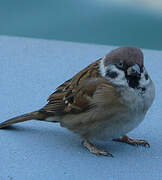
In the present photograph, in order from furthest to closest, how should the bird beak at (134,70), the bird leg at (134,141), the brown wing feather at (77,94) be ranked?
the bird leg at (134,141) → the brown wing feather at (77,94) → the bird beak at (134,70)

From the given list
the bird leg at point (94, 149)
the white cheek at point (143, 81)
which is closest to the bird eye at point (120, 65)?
the white cheek at point (143, 81)

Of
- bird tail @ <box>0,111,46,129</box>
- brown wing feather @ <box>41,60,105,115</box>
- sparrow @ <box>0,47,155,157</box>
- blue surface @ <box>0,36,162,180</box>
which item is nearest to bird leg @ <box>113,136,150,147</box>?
blue surface @ <box>0,36,162,180</box>

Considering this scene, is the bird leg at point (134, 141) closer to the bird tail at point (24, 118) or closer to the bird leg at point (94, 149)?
the bird leg at point (94, 149)

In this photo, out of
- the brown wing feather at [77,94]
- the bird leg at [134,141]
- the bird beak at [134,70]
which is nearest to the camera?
the bird beak at [134,70]

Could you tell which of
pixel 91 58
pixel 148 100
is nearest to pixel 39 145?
pixel 148 100

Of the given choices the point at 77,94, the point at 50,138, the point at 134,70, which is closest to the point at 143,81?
the point at 134,70

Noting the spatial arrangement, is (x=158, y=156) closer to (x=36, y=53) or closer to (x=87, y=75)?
(x=87, y=75)
